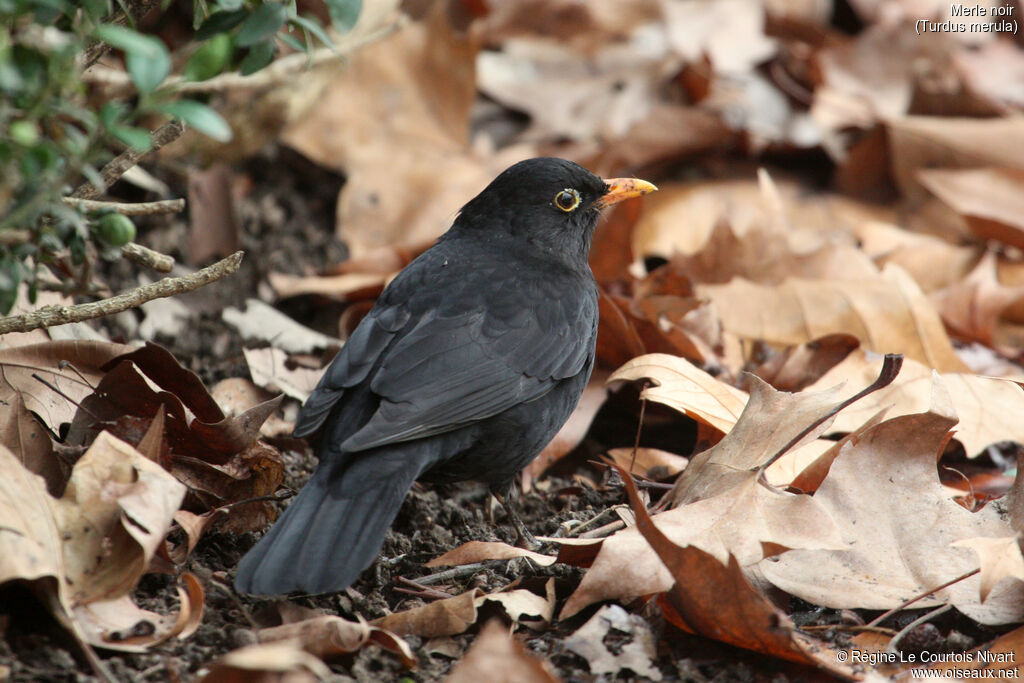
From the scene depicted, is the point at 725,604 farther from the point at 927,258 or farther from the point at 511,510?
the point at 927,258

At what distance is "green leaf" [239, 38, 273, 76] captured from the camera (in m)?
2.86

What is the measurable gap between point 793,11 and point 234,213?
185 inches

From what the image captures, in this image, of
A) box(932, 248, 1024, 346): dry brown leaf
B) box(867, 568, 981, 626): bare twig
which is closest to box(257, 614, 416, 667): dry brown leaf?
box(867, 568, 981, 626): bare twig

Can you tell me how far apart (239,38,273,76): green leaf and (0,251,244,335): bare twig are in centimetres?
53

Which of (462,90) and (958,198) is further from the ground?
(462,90)

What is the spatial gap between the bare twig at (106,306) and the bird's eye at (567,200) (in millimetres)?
1639

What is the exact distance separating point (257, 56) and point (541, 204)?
1742mm

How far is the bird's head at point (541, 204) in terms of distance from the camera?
4.38m

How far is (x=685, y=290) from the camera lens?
191 inches

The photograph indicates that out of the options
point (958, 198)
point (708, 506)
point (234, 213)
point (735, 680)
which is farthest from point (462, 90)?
point (735, 680)

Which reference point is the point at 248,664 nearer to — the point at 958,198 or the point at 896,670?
the point at 896,670

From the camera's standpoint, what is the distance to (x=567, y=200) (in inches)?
174

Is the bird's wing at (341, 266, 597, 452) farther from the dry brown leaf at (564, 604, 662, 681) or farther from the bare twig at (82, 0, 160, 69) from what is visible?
the bare twig at (82, 0, 160, 69)

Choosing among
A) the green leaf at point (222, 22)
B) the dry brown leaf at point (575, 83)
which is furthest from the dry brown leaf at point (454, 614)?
the dry brown leaf at point (575, 83)
